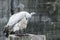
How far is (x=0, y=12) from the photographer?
4223 mm

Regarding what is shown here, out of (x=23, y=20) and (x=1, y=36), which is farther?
(x=1, y=36)

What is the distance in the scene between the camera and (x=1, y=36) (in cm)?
417

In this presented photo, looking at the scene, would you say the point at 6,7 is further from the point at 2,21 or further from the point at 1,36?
the point at 1,36

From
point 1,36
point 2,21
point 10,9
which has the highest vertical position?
point 10,9

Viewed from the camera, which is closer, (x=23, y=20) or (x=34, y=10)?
(x=23, y=20)

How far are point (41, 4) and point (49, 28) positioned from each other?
608 mm

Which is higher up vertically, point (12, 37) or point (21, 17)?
point (21, 17)

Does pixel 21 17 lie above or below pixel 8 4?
below

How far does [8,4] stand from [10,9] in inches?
5.9

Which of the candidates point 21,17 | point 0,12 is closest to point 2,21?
point 0,12

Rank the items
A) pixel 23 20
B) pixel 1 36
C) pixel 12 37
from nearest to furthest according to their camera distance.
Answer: pixel 12 37, pixel 23 20, pixel 1 36

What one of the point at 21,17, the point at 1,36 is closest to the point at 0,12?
the point at 1,36

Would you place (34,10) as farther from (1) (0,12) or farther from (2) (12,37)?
(2) (12,37)

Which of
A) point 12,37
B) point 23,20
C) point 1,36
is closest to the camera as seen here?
point 12,37
